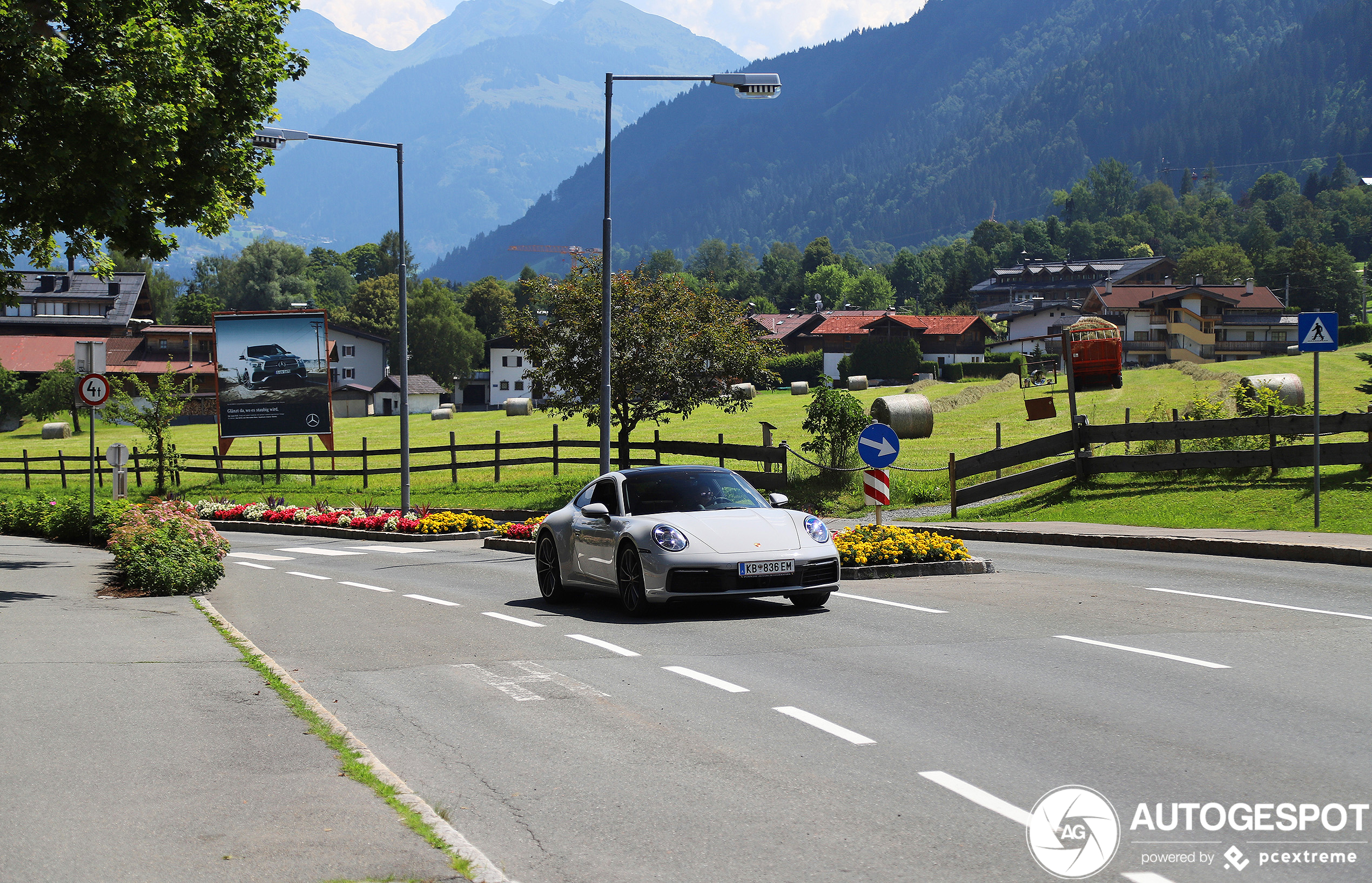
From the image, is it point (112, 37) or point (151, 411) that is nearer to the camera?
point (112, 37)

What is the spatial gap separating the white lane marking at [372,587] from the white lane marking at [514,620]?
3410 millimetres

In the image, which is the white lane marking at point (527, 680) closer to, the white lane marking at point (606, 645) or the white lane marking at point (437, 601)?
the white lane marking at point (606, 645)

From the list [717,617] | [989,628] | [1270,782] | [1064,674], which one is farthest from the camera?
[717,617]

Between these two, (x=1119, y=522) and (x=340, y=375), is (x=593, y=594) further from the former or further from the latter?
(x=340, y=375)

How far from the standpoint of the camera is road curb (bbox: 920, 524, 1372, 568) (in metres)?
16.7

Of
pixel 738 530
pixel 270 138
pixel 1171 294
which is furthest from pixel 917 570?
pixel 1171 294

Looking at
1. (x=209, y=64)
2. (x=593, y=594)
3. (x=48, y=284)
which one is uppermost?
(x=48, y=284)

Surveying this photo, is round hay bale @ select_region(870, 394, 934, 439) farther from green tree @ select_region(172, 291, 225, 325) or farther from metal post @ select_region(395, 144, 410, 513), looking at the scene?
green tree @ select_region(172, 291, 225, 325)

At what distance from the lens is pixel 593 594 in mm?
15266

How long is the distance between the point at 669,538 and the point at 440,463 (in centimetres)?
3441

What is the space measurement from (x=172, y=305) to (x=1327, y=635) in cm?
16113

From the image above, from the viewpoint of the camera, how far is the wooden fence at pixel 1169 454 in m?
23.0

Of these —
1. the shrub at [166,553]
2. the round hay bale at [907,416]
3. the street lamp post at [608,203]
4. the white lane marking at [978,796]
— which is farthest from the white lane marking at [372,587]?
the round hay bale at [907,416]

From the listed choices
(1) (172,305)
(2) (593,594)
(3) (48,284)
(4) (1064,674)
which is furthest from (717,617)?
(1) (172,305)
